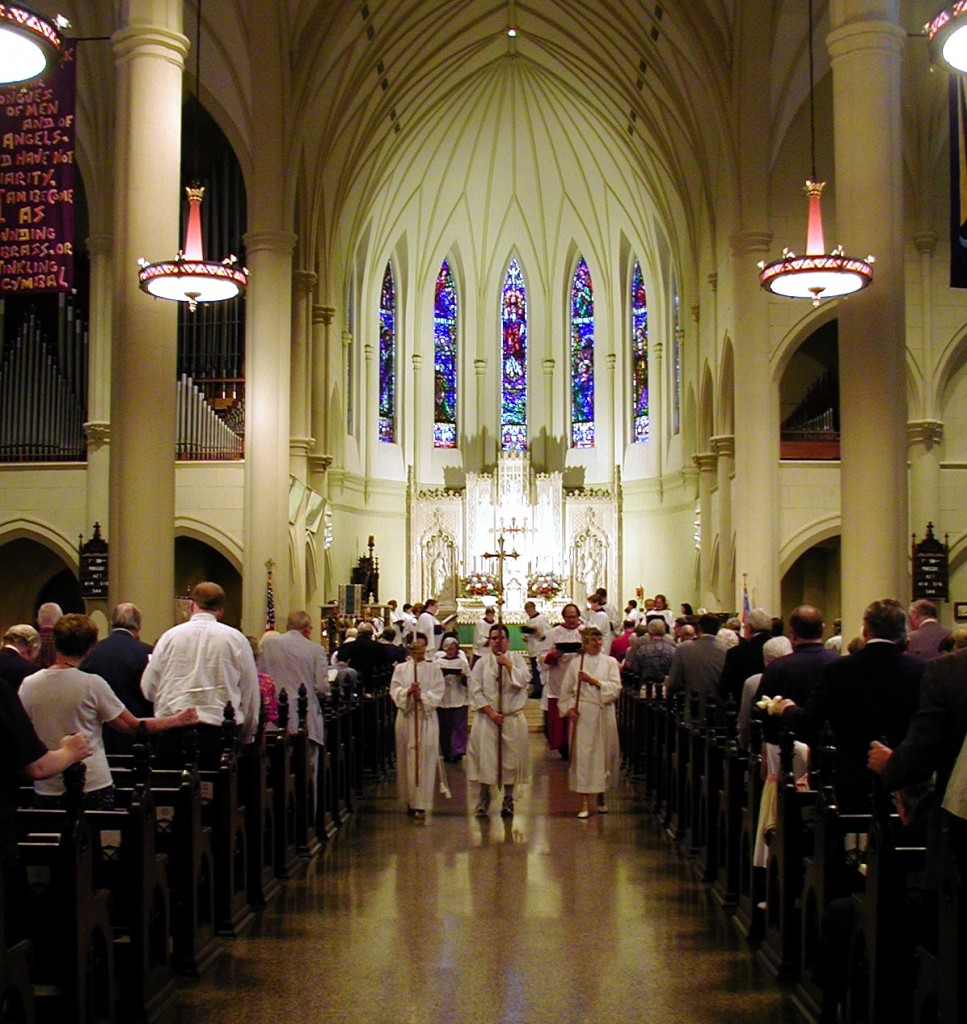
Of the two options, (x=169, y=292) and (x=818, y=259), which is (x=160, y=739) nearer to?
(x=169, y=292)

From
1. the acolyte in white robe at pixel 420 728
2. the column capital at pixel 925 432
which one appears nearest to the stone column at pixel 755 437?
the column capital at pixel 925 432

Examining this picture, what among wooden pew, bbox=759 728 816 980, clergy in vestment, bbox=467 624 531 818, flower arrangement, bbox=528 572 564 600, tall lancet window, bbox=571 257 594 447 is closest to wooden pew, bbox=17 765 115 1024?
wooden pew, bbox=759 728 816 980

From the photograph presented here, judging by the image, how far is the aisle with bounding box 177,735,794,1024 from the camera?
6367 mm

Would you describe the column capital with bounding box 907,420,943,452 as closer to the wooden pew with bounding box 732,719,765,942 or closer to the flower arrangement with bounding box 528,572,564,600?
the flower arrangement with bounding box 528,572,564,600

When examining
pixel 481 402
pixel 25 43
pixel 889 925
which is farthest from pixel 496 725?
pixel 481 402

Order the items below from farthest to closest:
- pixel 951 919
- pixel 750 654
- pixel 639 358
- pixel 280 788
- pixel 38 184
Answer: pixel 639 358 < pixel 38 184 < pixel 750 654 < pixel 280 788 < pixel 951 919

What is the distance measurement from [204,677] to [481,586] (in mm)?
22042

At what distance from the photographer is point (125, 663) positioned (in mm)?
8367

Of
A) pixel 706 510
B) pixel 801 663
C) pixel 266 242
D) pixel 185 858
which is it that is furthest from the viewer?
pixel 706 510

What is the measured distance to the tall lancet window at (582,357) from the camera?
121 feet

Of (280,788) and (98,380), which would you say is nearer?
(280,788)

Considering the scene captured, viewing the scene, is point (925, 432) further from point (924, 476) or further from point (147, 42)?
point (147, 42)

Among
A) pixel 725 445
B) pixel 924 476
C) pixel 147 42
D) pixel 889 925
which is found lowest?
pixel 889 925

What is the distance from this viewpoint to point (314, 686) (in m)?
11.2
